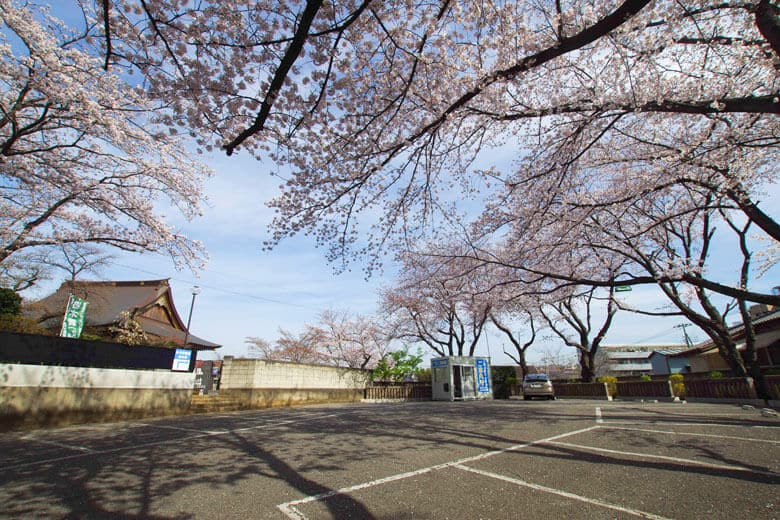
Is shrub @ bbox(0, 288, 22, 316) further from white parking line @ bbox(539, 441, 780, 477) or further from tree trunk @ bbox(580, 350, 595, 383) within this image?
tree trunk @ bbox(580, 350, 595, 383)

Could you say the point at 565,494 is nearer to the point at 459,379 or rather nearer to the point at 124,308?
the point at 459,379

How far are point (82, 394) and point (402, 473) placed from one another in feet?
29.4

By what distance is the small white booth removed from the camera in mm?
18938

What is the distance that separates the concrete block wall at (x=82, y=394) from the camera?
7504mm

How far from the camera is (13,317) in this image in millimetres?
13266

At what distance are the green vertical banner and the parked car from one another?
20.4 metres

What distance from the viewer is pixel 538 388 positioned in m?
18.6

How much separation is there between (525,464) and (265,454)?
3507 millimetres

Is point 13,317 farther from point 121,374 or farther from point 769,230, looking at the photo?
point 769,230

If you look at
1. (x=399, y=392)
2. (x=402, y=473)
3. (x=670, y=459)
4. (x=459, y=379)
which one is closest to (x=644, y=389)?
(x=459, y=379)

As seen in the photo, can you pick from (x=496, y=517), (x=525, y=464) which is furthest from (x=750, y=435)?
(x=496, y=517)

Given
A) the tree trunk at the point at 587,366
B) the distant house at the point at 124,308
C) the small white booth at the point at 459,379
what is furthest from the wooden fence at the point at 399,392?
the distant house at the point at 124,308

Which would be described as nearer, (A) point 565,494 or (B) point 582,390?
(A) point 565,494

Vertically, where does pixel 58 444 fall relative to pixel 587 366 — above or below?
below
